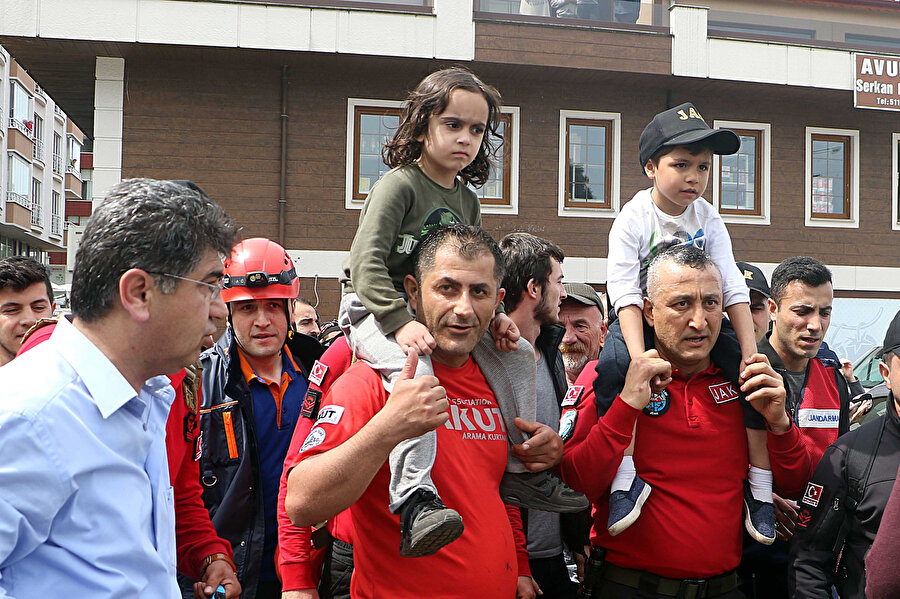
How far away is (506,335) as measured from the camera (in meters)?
3.00

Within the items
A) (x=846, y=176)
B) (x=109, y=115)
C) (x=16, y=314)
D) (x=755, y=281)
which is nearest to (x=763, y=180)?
(x=846, y=176)

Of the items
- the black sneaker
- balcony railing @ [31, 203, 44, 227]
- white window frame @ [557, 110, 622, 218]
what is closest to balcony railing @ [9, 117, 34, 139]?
balcony railing @ [31, 203, 44, 227]

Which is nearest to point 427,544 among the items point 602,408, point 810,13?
point 602,408

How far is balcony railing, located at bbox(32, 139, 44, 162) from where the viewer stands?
4869 centimetres

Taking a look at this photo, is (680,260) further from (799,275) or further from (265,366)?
(265,366)

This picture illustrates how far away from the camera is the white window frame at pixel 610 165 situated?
14.7 m

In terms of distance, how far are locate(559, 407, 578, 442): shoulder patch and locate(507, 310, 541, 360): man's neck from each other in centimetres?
38

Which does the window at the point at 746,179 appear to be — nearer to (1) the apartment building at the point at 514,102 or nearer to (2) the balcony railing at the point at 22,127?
(1) the apartment building at the point at 514,102

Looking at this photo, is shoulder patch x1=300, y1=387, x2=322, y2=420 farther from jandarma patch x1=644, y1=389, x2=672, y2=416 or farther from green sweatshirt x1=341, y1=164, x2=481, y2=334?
jandarma patch x1=644, y1=389, x2=672, y2=416

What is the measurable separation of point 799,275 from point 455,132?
2461mm

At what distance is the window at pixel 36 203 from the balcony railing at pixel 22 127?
294 centimetres

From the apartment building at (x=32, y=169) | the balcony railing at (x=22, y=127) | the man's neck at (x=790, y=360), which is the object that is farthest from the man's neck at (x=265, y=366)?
the balcony railing at (x=22, y=127)

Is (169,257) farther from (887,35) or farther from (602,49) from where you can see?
(887,35)

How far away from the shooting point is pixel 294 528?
117 inches
